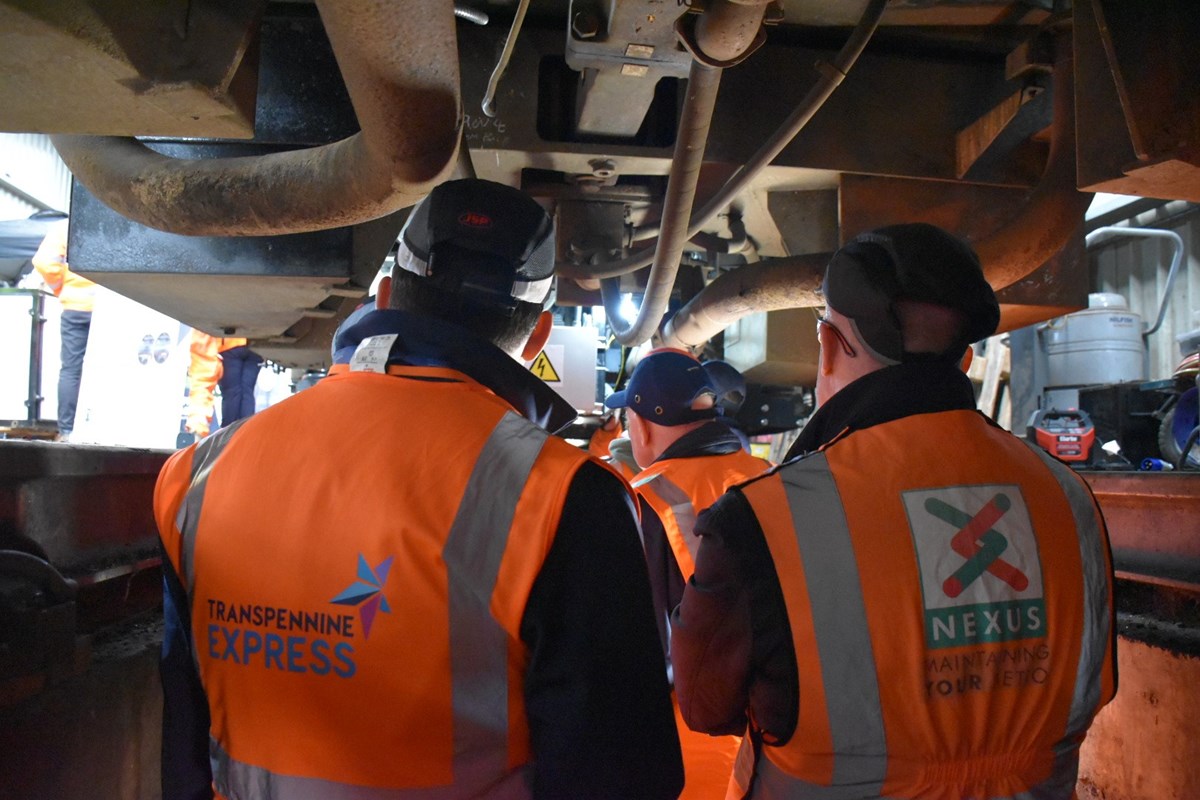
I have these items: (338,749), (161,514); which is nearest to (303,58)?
(161,514)

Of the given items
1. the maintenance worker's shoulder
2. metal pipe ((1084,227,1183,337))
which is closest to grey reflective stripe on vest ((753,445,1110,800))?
the maintenance worker's shoulder

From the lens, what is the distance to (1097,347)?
253 inches

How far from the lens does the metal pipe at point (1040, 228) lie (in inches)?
96.3

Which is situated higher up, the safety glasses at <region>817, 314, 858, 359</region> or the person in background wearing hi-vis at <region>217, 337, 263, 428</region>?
the person in background wearing hi-vis at <region>217, 337, 263, 428</region>

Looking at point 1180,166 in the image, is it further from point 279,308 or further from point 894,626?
point 279,308

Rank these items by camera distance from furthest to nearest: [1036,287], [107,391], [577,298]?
[107,391], [577,298], [1036,287]

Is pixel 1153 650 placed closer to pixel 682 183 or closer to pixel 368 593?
pixel 682 183

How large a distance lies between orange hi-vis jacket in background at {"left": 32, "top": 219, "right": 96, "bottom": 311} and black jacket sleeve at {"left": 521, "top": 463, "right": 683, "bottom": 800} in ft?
20.9

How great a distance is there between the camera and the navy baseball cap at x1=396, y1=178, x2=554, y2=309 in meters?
1.32

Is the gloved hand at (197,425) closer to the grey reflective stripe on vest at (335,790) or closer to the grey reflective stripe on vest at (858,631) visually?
the grey reflective stripe on vest at (335,790)

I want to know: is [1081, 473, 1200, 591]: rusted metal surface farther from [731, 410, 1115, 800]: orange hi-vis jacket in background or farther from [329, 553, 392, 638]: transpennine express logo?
[329, 553, 392, 638]: transpennine express logo

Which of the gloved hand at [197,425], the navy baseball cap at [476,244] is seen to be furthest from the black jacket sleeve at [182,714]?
the gloved hand at [197,425]

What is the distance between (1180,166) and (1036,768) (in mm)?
1188

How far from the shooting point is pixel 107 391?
5.37 meters
